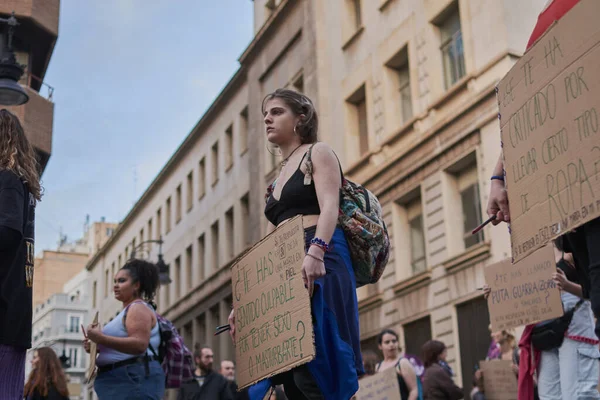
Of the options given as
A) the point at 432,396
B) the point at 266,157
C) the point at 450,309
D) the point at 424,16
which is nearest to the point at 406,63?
the point at 424,16

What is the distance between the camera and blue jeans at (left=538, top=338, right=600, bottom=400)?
20.7 ft

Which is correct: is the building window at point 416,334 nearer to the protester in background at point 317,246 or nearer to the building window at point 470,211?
the building window at point 470,211

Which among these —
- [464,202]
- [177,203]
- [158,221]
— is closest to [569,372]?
[464,202]

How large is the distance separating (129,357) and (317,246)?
280 cm

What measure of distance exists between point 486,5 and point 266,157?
1417cm

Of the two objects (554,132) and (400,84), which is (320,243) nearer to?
(554,132)

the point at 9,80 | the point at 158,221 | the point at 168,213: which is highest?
the point at 158,221

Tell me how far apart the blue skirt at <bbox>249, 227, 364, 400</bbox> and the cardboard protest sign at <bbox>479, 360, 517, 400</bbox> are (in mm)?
5859

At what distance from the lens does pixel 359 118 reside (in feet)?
87.8

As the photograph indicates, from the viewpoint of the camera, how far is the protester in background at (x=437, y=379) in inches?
376

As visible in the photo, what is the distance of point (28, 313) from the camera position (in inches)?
186

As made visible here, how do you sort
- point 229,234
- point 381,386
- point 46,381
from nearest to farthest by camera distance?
1. point 46,381
2. point 381,386
3. point 229,234

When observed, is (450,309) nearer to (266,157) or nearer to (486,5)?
(486,5)

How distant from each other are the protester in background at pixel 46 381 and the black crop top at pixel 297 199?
498 cm
